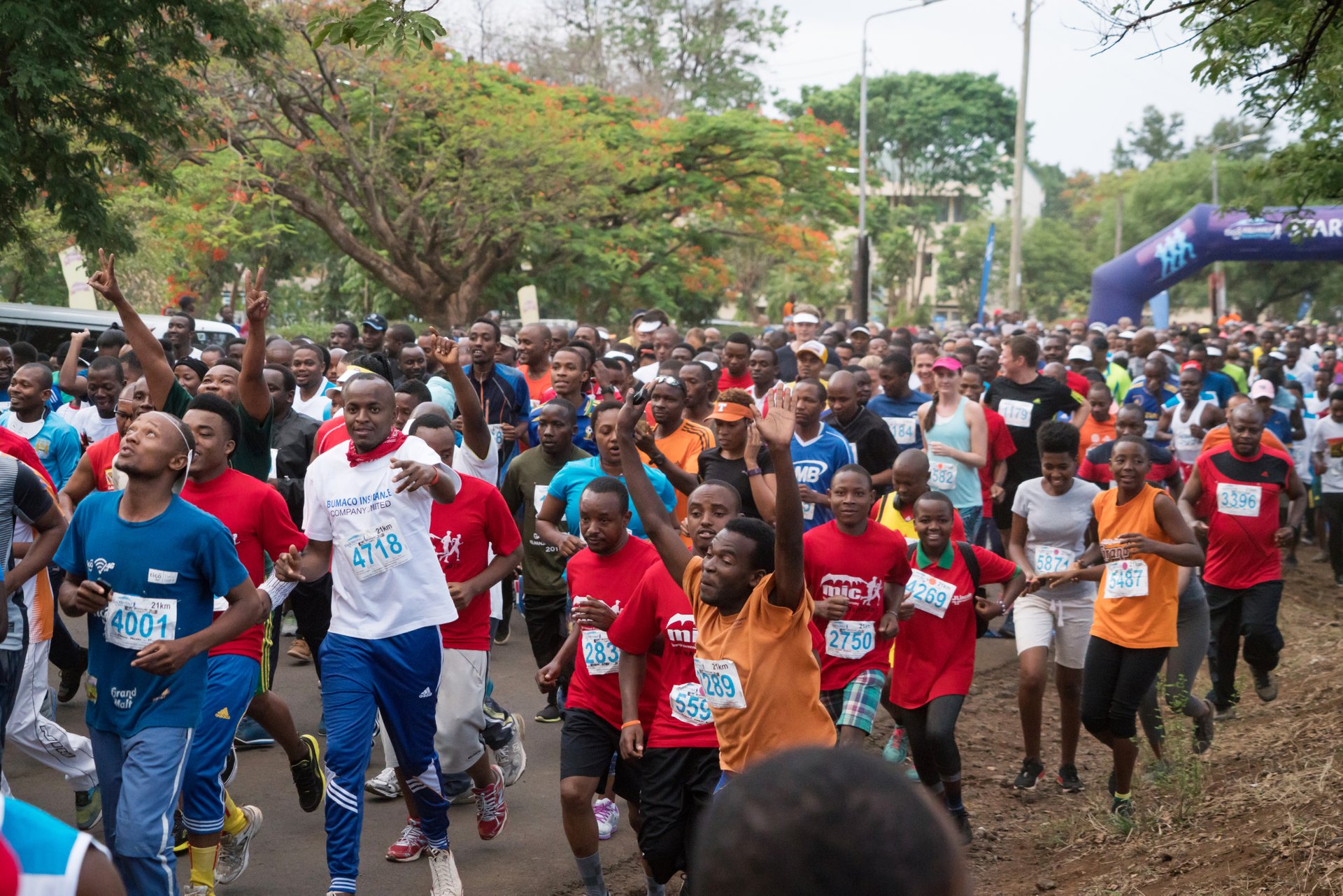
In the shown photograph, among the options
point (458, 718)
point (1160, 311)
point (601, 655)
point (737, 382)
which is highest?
point (1160, 311)

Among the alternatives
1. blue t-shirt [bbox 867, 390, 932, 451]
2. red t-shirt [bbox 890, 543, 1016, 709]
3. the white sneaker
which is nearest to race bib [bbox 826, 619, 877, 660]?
red t-shirt [bbox 890, 543, 1016, 709]

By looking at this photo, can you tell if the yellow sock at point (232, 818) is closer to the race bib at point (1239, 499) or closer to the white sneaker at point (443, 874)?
the white sneaker at point (443, 874)

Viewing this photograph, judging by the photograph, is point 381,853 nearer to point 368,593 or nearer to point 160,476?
point 368,593

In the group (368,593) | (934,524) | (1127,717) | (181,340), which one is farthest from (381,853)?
(181,340)

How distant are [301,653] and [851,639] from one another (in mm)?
4714

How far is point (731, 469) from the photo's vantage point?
23.9 feet

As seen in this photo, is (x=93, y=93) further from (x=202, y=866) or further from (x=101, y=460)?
(x=202, y=866)

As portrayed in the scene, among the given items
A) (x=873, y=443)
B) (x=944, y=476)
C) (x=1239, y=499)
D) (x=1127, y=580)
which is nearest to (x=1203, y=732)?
(x=1127, y=580)

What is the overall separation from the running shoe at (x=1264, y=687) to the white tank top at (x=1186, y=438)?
11.4 ft

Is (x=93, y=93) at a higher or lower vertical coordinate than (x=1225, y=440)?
higher

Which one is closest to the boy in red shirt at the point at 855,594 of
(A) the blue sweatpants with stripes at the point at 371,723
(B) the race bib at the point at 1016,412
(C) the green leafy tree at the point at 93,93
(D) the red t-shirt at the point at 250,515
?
(A) the blue sweatpants with stripes at the point at 371,723

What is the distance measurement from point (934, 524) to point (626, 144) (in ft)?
65.2

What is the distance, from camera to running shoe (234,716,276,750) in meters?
7.61

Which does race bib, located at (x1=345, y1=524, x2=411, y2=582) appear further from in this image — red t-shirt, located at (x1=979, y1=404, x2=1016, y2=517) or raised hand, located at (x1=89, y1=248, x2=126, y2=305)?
red t-shirt, located at (x1=979, y1=404, x2=1016, y2=517)
